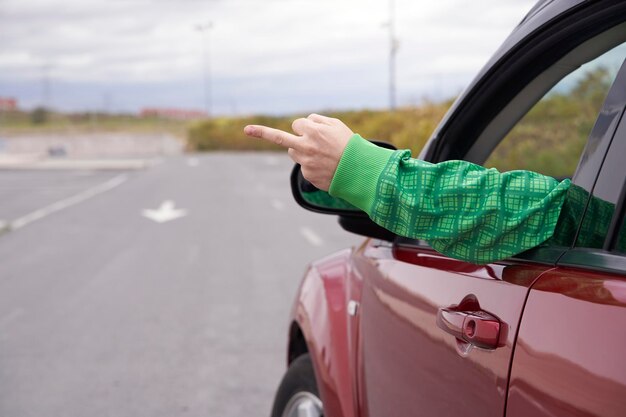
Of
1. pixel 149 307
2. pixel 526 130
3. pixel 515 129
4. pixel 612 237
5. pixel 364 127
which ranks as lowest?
pixel 364 127

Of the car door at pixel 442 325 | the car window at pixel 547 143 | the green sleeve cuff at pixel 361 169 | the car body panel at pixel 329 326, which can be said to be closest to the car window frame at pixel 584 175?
the car door at pixel 442 325

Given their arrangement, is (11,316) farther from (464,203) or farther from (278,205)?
(278,205)

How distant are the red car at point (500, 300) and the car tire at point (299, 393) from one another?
0.01 meters

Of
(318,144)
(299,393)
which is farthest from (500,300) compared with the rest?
(299,393)

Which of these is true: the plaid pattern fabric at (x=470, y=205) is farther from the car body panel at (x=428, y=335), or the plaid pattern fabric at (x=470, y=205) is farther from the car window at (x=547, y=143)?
the car window at (x=547, y=143)

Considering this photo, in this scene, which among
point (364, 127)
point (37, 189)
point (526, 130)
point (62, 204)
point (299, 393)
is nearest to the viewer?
point (299, 393)

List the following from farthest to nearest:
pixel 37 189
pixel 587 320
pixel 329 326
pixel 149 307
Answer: pixel 37 189
pixel 149 307
pixel 329 326
pixel 587 320

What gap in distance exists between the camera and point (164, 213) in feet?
54.8

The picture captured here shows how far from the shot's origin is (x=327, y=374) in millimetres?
2900

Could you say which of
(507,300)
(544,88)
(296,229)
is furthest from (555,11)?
(296,229)

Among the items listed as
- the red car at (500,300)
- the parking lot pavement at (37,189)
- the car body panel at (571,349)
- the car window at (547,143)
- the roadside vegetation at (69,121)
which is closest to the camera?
the car body panel at (571,349)

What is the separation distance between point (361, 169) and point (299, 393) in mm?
1601

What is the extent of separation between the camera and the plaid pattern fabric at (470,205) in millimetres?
1881

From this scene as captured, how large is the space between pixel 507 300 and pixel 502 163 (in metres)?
15.4
